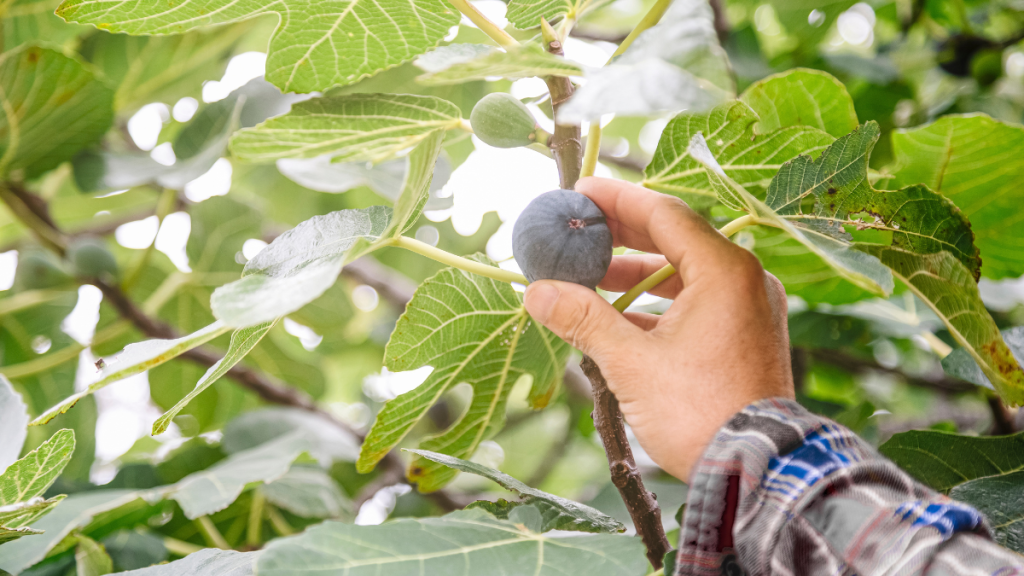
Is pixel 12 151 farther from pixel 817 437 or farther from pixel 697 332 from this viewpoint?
pixel 817 437

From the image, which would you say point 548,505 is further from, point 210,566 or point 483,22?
point 483,22

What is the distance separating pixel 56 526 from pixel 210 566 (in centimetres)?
46

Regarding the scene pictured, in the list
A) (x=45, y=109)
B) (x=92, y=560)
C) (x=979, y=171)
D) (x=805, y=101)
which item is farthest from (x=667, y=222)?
(x=45, y=109)

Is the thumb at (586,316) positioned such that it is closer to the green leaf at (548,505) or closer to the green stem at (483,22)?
the green leaf at (548,505)

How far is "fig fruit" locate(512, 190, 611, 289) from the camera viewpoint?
0.89 metres

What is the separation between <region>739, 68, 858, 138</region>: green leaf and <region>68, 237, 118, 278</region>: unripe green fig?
5.72 feet

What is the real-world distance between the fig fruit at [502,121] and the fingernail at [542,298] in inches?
9.5

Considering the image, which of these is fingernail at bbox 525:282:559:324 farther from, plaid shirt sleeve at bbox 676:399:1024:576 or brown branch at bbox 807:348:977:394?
brown branch at bbox 807:348:977:394

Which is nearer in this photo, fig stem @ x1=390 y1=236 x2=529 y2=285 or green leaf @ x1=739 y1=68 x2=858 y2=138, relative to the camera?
fig stem @ x1=390 y1=236 x2=529 y2=285

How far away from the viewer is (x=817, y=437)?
31.8 inches

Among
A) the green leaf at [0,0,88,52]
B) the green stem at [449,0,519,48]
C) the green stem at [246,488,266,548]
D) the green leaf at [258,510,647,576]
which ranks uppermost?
the green stem at [449,0,519,48]

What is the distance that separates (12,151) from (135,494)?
99 cm

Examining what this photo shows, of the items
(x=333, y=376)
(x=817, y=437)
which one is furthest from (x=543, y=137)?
(x=333, y=376)

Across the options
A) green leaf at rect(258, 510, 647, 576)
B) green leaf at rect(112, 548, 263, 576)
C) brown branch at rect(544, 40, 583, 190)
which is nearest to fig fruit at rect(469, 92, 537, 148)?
brown branch at rect(544, 40, 583, 190)
